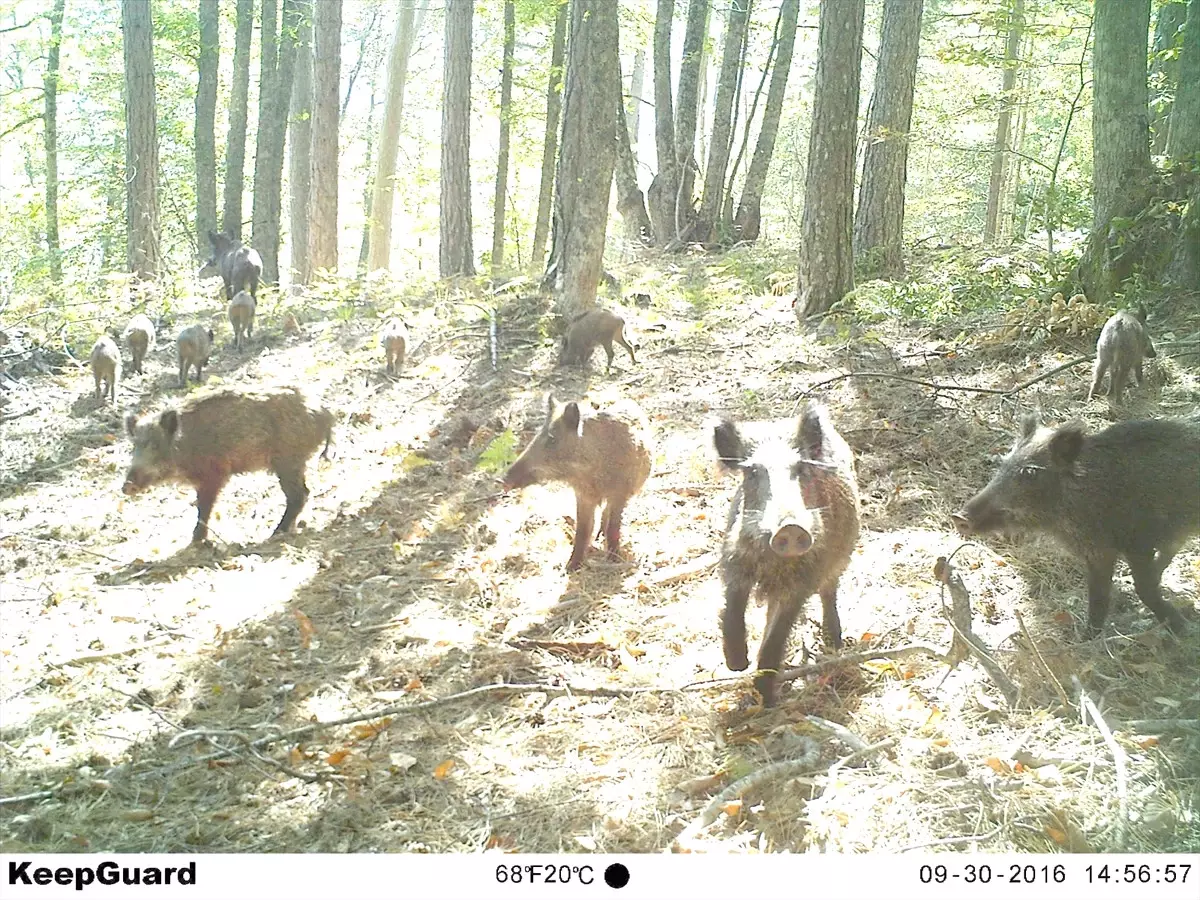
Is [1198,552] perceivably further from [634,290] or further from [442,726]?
[634,290]

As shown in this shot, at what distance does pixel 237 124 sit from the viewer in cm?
1253

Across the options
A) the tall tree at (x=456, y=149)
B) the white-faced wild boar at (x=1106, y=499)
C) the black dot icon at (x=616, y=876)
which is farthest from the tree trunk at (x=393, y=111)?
the black dot icon at (x=616, y=876)

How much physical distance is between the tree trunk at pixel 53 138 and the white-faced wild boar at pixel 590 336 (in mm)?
4550

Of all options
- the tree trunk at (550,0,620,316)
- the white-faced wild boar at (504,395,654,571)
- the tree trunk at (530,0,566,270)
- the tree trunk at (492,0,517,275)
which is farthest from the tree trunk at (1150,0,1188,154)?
the tree trunk at (492,0,517,275)

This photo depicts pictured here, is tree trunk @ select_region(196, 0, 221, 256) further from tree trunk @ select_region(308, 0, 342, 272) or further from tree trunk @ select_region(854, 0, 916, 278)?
tree trunk @ select_region(854, 0, 916, 278)

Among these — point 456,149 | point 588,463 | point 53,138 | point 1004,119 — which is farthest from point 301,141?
point 1004,119

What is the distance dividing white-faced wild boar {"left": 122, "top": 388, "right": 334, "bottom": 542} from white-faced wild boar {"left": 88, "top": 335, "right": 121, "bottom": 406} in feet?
1.25

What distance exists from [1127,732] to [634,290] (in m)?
9.15

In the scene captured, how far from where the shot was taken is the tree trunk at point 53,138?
22.0 ft

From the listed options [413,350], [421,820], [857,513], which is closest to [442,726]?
[421,820]

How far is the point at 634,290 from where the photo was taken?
39.0 feet

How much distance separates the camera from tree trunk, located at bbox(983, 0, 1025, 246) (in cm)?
1030

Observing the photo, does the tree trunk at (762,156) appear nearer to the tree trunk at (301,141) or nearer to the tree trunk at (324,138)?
the tree trunk at (301,141)

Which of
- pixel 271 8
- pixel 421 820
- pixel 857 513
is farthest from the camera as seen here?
pixel 271 8
